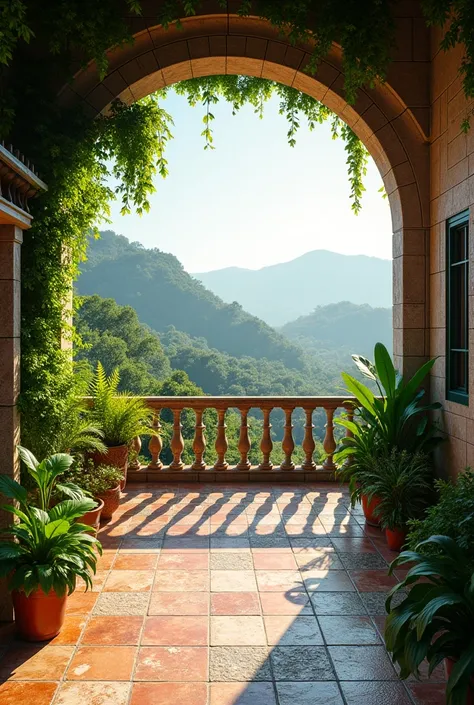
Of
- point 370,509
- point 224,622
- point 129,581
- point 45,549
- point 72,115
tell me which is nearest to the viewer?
point 45,549

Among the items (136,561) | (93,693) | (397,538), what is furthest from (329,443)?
(93,693)

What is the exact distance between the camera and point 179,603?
3.73 metres

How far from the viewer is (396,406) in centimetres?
512

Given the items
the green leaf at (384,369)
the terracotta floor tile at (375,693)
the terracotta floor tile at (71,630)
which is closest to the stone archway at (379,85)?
the green leaf at (384,369)

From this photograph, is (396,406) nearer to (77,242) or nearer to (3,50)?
(77,242)

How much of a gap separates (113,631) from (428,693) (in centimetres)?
159

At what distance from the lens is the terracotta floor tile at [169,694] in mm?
2736

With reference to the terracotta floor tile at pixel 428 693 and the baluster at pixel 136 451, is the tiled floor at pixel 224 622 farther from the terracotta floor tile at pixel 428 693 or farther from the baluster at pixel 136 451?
the baluster at pixel 136 451

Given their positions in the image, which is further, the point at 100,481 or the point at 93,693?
the point at 100,481

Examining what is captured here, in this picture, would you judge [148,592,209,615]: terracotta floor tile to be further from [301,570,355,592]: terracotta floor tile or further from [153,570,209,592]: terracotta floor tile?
[301,570,355,592]: terracotta floor tile

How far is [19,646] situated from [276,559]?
1834 mm

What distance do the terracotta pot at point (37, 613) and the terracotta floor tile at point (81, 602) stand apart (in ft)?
1.03

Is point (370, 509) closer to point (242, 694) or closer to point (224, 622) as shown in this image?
point (224, 622)

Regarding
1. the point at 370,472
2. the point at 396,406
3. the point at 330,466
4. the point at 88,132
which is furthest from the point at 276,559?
the point at 88,132
